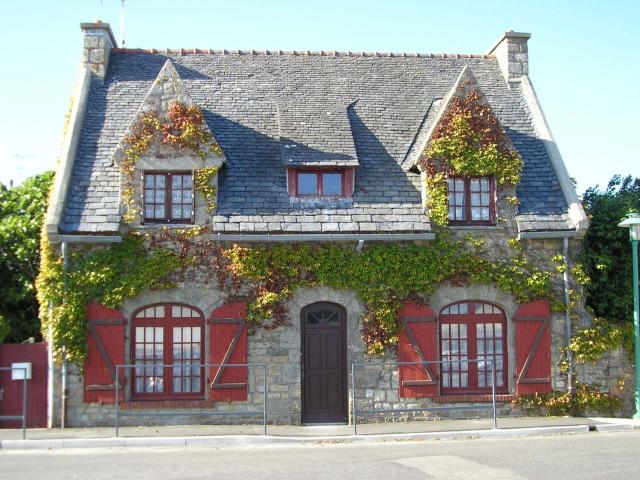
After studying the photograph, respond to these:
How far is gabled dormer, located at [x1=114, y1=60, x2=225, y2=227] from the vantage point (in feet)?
51.6

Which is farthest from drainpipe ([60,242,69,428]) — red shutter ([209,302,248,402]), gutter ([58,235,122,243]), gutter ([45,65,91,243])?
red shutter ([209,302,248,402])

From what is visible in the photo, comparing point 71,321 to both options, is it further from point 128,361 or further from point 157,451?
point 157,451

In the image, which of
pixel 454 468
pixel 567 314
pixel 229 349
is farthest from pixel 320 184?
pixel 454 468

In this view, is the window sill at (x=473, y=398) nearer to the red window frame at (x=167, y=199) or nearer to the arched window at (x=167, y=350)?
the arched window at (x=167, y=350)

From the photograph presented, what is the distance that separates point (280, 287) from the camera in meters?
15.5

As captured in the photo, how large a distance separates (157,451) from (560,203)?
995 centimetres

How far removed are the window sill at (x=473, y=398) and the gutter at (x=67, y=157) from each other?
8.53 meters

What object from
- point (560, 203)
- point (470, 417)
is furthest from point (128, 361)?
point (560, 203)

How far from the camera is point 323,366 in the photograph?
15688 millimetres

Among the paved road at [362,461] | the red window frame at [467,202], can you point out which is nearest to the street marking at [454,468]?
the paved road at [362,461]

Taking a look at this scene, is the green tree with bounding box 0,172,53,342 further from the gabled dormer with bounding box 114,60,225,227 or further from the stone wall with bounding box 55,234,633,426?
the stone wall with bounding box 55,234,633,426

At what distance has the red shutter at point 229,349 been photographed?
600 inches

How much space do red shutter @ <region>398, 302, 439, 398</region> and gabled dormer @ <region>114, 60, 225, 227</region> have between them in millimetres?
4743

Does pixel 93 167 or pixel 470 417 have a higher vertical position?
pixel 93 167
